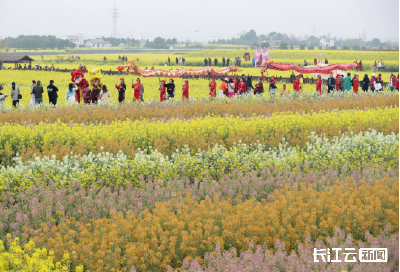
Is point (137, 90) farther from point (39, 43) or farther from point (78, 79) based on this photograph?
point (39, 43)

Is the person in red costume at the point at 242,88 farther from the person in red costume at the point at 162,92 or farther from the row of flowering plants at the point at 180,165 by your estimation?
the row of flowering plants at the point at 180,165

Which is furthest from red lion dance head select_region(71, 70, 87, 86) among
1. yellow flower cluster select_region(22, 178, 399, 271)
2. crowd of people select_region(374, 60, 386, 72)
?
crowd of people select_region(374, 60, 386, 72)

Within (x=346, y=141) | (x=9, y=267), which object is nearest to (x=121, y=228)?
(x=9, y=267)

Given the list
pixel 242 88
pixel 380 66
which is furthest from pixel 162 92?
pixel 380 66

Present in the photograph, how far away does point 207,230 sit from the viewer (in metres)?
4.73

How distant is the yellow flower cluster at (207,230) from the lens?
175 inches

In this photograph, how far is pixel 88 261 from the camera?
438 cm

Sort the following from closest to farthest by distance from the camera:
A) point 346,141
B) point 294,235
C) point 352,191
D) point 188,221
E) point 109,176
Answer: point 294,235 < point 188,221 < point 352,191 < point 109,176 < point 346,141

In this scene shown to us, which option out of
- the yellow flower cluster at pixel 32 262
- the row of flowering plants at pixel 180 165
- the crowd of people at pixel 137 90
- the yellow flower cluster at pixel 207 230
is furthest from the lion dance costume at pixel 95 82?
the yellow flower cluster at pixel 32 262

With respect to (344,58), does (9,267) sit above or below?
below

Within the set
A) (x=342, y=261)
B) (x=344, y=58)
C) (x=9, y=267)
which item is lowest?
(x=9, y=267)

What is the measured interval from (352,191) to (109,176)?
14.7 feet

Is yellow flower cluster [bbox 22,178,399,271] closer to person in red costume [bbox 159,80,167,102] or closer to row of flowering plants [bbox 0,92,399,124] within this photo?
row of flowering plants [bbox 0,92,399,124]

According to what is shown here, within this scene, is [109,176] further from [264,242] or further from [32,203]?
[264,242]
